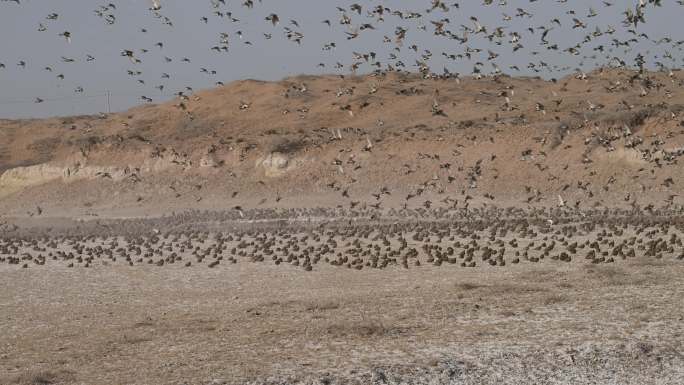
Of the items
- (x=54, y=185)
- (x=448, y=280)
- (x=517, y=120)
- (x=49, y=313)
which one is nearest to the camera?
(x=49, y=313)

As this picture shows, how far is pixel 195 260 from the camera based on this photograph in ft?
105

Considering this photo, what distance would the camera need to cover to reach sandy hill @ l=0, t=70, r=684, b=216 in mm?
51031

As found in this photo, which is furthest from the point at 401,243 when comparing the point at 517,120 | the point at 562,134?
the point at 517,120

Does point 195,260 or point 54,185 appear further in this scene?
point 54,185

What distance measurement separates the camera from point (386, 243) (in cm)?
3362

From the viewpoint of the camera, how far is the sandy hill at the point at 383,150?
51031 millimetres

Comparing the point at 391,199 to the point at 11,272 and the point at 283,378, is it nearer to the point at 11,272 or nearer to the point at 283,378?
the point at 11,272

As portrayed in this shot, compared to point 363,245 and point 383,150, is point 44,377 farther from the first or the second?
point 383,150

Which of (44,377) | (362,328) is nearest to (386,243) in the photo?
(362,328)

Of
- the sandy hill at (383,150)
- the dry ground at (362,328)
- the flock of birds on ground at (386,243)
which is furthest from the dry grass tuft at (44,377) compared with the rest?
the sandy hill at (383,150)

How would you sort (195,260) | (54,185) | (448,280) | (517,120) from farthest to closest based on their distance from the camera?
(54,185), (517,120), (195,260), (448,280)

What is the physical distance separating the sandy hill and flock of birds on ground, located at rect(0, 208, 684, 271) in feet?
13.3

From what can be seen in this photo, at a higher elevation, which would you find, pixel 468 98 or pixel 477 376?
pixel 468 98

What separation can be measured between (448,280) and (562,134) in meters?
35.2
